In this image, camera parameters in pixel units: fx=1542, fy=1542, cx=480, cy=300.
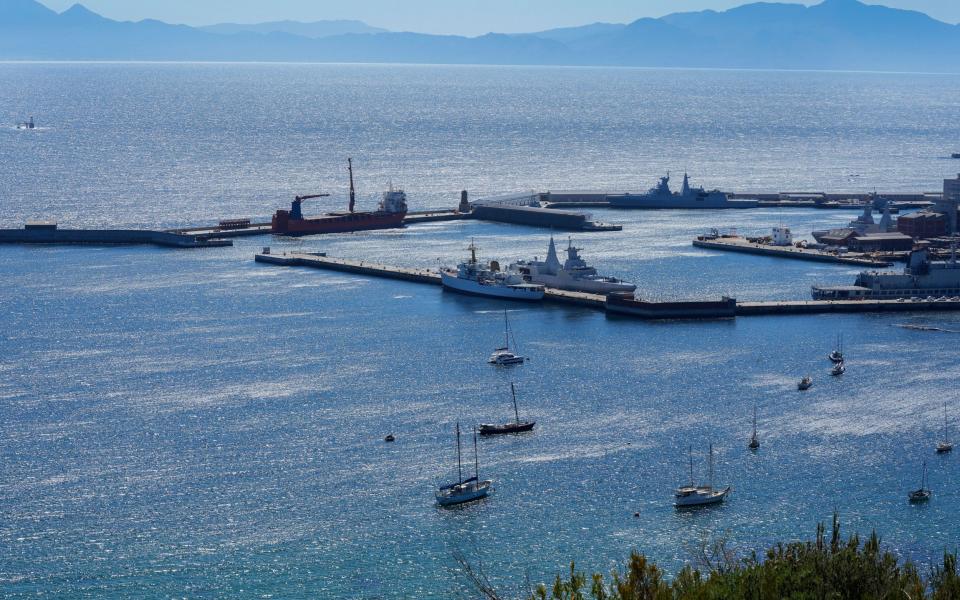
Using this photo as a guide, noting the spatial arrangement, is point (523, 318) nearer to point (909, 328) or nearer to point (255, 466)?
point (909, 328)

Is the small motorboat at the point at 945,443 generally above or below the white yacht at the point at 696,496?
above

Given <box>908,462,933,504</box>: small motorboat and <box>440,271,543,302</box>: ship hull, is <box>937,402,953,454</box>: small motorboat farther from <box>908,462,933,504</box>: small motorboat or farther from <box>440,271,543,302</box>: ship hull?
<box>440,271,543,302</box>: ship hull

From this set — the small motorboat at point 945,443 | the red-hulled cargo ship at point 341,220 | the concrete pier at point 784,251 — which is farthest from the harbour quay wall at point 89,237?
the small motorboat at point 945,443

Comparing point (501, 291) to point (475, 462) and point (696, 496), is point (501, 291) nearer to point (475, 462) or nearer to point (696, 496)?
point (475, 462)

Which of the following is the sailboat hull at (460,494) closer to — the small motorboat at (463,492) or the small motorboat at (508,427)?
the small motorboat at (463,492)

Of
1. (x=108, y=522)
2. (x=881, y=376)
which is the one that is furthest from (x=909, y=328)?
(x=108, y=522)

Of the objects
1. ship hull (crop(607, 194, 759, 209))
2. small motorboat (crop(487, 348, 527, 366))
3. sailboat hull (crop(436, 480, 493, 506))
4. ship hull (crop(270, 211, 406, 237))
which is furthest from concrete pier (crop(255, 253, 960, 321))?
ship hull (crop(607, 194, 759, 209))
